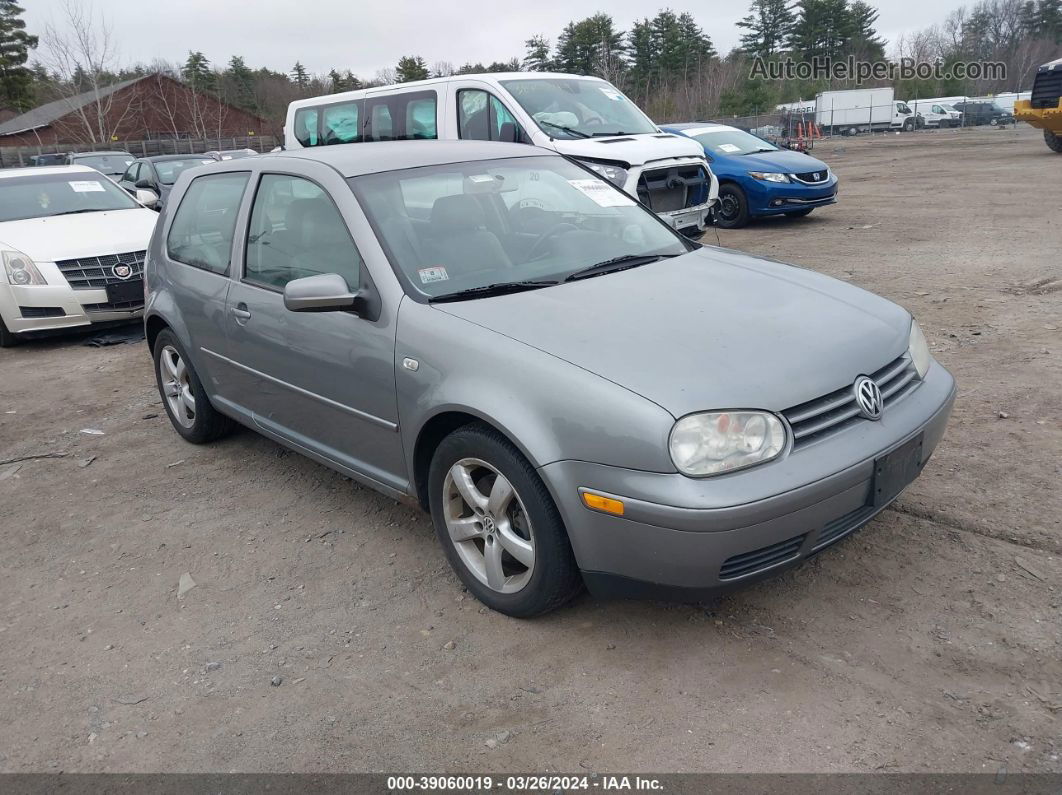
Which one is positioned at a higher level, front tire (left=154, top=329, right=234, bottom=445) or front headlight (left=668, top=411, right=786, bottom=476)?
front headlight (left=668, top=411, right=786, bottom=476)

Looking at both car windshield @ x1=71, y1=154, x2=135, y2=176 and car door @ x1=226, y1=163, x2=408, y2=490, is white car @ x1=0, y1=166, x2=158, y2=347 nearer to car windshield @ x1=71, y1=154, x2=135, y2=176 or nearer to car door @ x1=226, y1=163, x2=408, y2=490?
car door @ x1=226, y1=163, x2=408, y2=490

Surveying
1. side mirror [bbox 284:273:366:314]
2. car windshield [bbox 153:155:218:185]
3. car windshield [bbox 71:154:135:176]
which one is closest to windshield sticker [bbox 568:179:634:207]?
side mirror [bbox 284:273:366:314]

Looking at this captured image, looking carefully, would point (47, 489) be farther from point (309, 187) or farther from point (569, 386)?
point (569, 386)

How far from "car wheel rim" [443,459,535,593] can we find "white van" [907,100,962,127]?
162 ft

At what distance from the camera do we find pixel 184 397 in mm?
5172

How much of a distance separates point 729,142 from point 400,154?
10518 mm

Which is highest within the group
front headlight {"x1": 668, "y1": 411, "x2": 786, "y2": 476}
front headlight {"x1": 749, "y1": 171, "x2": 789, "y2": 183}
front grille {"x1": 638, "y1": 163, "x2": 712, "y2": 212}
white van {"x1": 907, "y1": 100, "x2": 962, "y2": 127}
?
white van {"x1": 907, "y1": 100, "x2": 962, "y2": 127}

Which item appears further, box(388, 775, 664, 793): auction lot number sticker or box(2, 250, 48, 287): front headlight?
box(2, 250, 48, 287): front headlight

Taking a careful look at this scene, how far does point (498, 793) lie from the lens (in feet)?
7.82

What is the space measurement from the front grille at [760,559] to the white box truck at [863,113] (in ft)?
157

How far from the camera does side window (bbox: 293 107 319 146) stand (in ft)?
37.8

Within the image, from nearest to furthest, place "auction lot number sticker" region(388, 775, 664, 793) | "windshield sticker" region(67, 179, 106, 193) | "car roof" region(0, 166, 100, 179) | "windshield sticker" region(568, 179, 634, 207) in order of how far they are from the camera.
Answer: "auction lot number sticker" region(388, 775, 664, 793) < "windshield sticker" region(568, 179, 634, 207) < "car roof" region(0, 166, 100, 179) < "windshield sticker" region(67, 179, 106, 193)

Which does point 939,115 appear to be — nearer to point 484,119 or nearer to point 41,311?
point 484,119

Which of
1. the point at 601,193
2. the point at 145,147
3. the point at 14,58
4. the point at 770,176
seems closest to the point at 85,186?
the point at 601,193
